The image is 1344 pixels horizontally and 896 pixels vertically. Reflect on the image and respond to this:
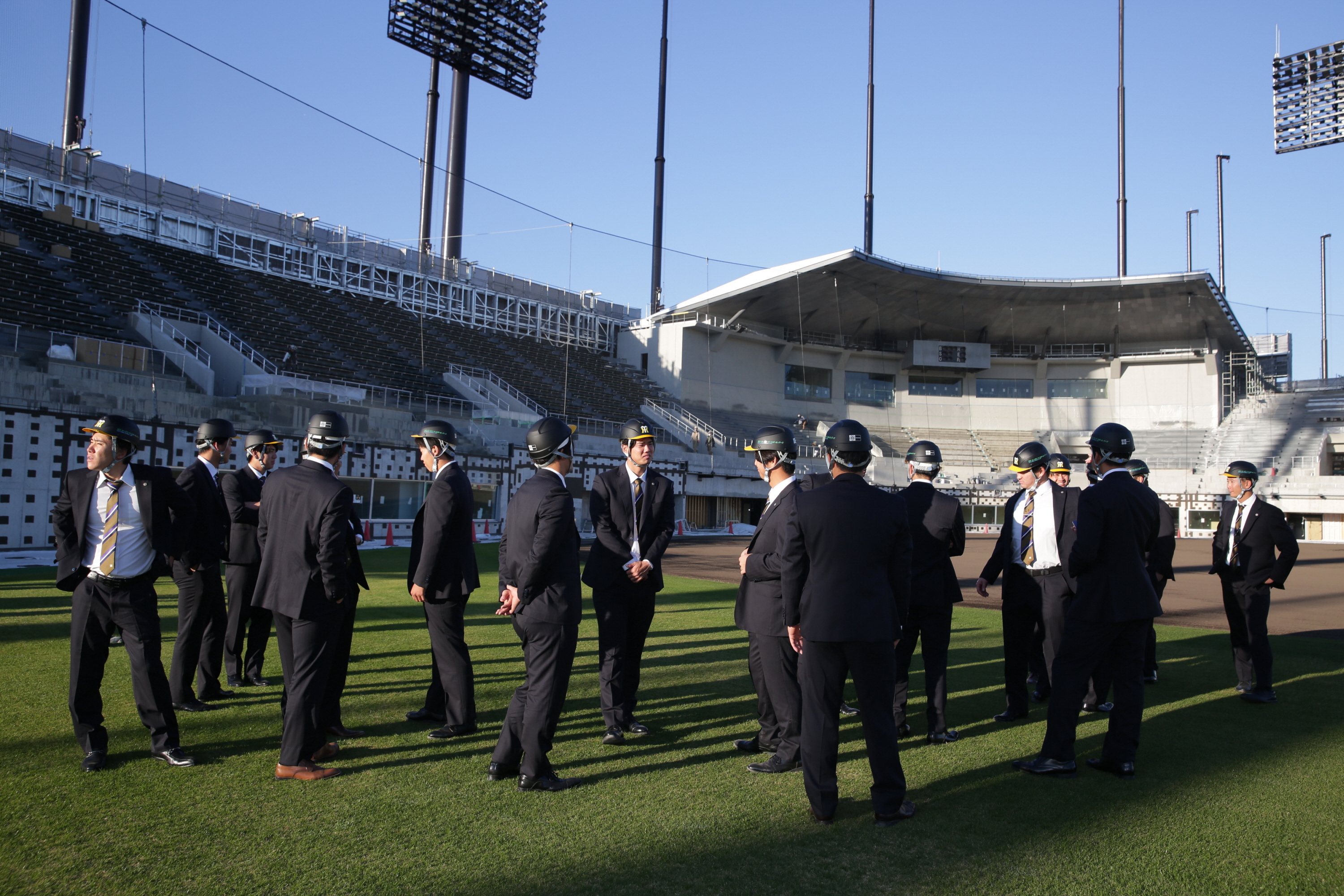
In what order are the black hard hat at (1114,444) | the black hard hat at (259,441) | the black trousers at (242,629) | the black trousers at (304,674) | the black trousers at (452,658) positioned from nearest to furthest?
the black trousers at (304,674) → the black hard hat at (1114,444) → the black trousers at (452,658) → the black trousers at (242,629) → the black hard hat at (259,441)

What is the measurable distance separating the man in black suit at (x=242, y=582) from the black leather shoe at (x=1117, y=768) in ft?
19.8

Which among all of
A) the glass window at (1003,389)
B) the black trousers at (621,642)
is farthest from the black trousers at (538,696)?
the glass window at (1003,389)

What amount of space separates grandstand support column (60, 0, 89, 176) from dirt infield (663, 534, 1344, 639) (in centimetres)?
2505

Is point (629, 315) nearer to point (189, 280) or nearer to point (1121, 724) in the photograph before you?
point (189, 280)

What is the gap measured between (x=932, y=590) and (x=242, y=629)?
5.45 metres

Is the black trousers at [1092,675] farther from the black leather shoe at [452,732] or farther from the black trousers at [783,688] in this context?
the black leather shoe at [452,732]

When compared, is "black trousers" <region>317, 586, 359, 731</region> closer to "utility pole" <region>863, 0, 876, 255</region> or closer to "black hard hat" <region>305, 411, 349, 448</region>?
"black hard hat" <region>305, 411, 349, 448</region>

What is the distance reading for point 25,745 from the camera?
15.9 ft

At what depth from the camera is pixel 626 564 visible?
5711 millimetres

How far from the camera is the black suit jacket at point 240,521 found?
6.89m

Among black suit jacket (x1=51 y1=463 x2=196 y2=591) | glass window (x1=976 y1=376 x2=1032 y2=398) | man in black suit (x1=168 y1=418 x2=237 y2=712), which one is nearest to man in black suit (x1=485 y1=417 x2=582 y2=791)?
black suit jacket (x1=51 y1=463 x2=196 y2=591)

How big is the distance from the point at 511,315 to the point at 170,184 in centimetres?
1500

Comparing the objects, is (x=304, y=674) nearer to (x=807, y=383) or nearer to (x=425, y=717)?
(x=425, y=717)

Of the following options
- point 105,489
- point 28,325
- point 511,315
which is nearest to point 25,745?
point 105,489
